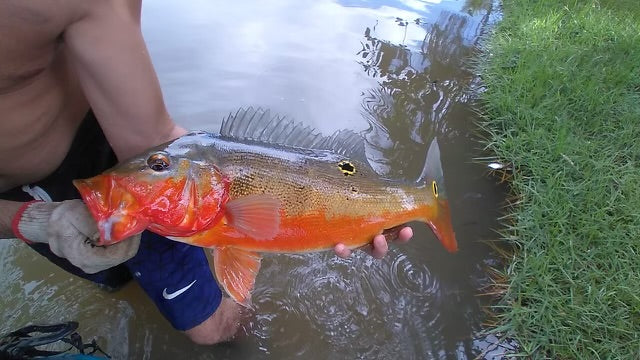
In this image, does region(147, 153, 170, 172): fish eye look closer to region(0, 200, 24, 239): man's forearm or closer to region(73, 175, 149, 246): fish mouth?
region(73, 175, 149, 246): fish mouth

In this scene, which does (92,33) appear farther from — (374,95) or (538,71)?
(538,71)

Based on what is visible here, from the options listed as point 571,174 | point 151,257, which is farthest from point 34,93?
point 571,174

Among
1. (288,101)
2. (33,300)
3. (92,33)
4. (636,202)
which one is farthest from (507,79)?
(33,300)

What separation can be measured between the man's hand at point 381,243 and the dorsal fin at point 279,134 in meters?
0.36

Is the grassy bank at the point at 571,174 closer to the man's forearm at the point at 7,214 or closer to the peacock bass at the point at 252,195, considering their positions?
the peacock bass at the point at 252,195

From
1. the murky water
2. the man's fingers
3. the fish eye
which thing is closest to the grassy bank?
the murky water

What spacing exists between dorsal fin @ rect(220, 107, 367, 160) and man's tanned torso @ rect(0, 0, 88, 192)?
673mm

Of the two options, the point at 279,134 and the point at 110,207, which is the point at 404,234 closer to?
the point at 279,134

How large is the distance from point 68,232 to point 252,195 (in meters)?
0.64

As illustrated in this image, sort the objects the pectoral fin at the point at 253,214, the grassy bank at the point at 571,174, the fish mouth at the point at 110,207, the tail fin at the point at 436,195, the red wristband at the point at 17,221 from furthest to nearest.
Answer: the grassy bank at the point at 571,174
the tail fin at the point at 436,195
the red wristband at the point at 17,221
the pectoral fin at the point at 253,214
the fish mouth at the point at 110,207

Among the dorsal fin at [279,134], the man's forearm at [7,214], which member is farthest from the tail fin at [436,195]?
the man's forearm at [7,214]

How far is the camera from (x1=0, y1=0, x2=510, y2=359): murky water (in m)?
2.66

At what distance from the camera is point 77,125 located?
2.15m

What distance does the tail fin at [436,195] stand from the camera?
210cm
